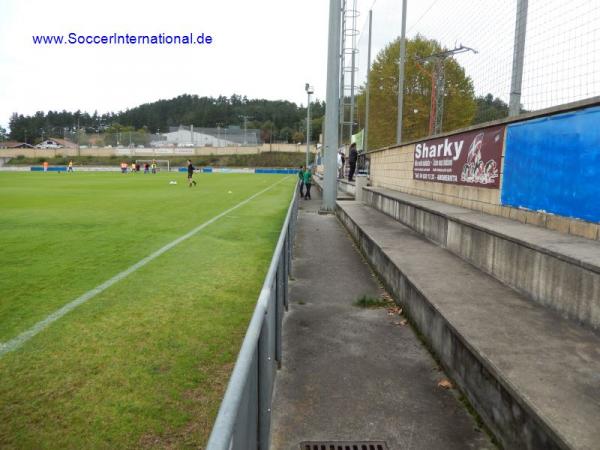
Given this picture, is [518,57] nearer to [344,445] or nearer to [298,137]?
[344,445]

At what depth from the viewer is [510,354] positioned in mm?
3080

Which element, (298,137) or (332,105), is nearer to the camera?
(332,105)

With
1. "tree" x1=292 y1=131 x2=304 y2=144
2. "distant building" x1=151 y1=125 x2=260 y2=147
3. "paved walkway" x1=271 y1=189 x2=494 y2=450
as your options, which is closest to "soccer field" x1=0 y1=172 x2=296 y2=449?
"paved walkway" x1=271 y1=189 x2=494 y2=450

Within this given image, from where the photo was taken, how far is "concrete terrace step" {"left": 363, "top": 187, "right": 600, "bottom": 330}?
352 centimetres

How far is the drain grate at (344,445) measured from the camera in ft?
A: 9.25

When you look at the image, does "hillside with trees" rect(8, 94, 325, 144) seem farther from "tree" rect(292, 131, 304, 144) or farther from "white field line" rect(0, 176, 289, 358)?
"white field line" rect(0, 176, 289, 358)

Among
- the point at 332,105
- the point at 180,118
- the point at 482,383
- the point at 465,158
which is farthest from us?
the point at 180,118

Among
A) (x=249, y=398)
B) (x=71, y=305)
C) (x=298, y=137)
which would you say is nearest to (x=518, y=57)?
(x=249, y=398)

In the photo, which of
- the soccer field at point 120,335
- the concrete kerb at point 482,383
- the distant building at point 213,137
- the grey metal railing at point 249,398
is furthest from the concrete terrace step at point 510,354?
the distant building at point 213,137

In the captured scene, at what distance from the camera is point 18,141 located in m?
154

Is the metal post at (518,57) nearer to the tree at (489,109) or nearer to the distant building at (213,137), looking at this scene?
the tree at (489,109)

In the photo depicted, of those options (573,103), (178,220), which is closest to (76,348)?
(573,103)

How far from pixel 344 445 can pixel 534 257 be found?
2.52 m

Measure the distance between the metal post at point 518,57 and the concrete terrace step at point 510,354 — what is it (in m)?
2.38
